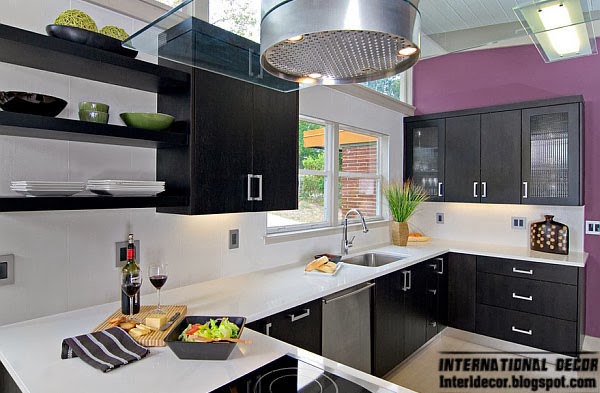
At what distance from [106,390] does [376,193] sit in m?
3.41

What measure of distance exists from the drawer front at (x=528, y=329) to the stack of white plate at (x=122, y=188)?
310 centimetres

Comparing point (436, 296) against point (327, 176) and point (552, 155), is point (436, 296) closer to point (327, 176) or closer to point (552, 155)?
point (327, 176)

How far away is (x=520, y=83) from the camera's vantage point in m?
3.93

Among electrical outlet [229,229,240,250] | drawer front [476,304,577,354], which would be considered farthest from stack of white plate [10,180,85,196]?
drawer front [476,304,577,354]

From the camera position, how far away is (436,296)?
3586 millimetres

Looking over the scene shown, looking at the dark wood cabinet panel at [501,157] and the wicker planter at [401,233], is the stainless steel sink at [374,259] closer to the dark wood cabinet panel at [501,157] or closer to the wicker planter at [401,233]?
the wicker planter at [401,233]

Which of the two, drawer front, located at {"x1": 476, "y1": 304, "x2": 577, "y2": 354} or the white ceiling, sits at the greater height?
the white ceiling

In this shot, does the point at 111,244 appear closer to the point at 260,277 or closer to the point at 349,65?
the point at 260,277

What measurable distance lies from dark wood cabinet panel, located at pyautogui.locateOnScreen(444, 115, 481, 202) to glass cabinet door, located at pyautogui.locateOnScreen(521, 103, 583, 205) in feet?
1.37

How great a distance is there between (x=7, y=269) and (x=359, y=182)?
118 inches

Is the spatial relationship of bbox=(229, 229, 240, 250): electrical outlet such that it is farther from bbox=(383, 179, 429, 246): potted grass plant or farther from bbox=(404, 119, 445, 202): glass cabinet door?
bbox=(404, 119, 445, 202): glass cabinet door

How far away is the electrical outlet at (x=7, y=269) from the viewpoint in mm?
1608

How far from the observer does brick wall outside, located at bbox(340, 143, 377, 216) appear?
377cm

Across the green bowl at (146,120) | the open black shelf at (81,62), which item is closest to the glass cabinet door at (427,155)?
the open black shelf at (81,62)
